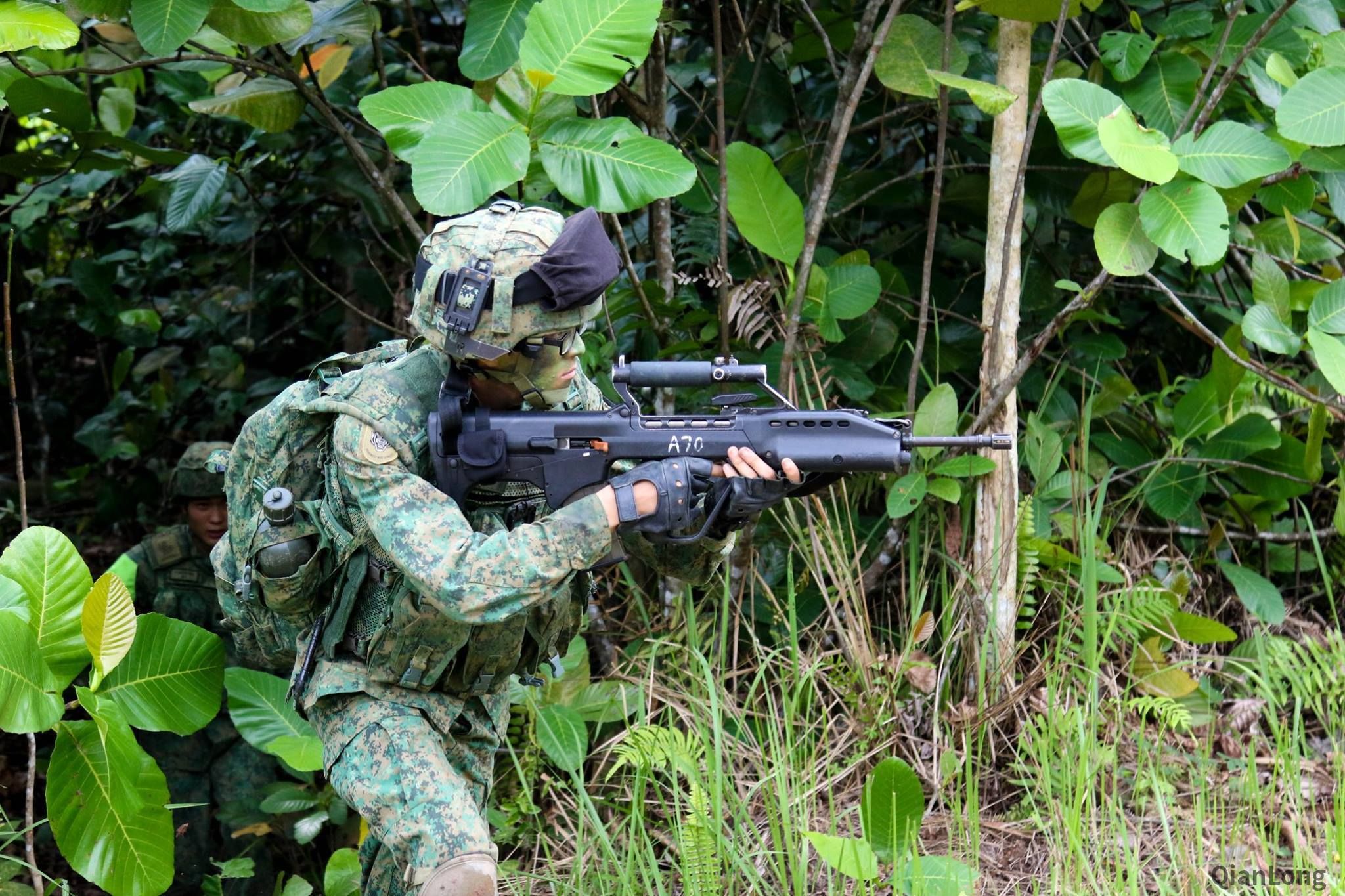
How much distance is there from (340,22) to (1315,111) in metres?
2.47

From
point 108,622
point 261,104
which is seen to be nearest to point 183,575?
point 261,104

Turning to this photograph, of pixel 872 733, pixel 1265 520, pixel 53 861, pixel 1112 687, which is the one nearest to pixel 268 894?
pixel 53 861

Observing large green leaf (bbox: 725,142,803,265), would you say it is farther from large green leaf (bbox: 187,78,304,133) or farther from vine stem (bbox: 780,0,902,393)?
large green leaf (bbox: 187,78,304,133)

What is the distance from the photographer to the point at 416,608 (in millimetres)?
2625

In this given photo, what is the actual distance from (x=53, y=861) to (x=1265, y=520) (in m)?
4.25

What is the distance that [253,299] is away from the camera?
549 centimetres

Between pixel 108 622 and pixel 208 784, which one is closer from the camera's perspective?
pixel 108 622

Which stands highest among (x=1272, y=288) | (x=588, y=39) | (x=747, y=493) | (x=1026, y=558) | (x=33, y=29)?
(x=33, y=29)

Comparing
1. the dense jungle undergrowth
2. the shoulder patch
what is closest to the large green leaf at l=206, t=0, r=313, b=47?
the dense jungle undergrowth

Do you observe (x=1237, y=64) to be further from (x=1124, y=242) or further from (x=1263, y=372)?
(x=1263, y=372)

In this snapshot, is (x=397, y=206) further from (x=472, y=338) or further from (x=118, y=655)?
(x=118, y=655)

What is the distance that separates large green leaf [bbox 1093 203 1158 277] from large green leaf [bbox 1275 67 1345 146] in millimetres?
390

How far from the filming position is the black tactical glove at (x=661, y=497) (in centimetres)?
249

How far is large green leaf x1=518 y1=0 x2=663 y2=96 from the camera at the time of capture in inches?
112
